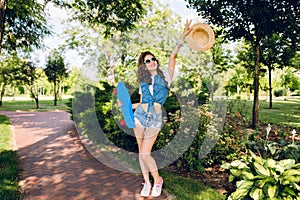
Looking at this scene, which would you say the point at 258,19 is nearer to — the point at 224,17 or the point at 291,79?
the point at 224,17

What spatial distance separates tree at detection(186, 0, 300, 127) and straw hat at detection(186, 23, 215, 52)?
469 centimetres

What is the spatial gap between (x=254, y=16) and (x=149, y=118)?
5.69 meters

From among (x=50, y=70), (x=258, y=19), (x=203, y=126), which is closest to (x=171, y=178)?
(x=203, y=126)

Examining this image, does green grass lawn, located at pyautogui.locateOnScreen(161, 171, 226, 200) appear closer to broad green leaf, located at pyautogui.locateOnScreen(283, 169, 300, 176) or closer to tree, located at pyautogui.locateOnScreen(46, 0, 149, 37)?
broad green leaf, located at pyautogui.locateOnScreen(283, 169, 300, 176)

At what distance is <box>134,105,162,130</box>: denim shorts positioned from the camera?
3.17 m

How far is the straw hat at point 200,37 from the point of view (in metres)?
2.99

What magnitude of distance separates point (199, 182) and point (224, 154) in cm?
98

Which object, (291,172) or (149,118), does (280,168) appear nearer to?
(291,172)

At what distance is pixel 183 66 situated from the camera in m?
3.96

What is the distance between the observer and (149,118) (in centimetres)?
318

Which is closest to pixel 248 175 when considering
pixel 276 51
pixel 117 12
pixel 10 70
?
pixel 117 12

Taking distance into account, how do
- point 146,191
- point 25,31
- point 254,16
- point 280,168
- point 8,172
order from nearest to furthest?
point 280,168 → point 146,191 → point 8,172 → point 254,16 → point 25,31

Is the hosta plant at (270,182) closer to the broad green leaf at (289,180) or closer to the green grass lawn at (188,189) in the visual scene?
the broad green leaf at (289,180)

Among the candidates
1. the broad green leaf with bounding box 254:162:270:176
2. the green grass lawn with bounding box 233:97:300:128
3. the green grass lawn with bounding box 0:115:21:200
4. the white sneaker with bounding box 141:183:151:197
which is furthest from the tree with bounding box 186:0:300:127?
the green grass lawn with bounding box 0:115:21:200
